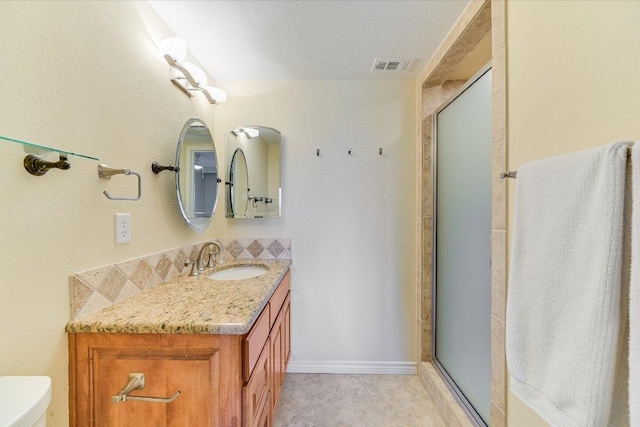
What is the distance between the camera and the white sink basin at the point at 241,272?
5.23 feet

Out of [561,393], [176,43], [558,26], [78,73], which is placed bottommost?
[561,393]

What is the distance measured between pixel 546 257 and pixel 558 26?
0.75 metres

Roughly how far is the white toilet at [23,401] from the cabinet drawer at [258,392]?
48 cm

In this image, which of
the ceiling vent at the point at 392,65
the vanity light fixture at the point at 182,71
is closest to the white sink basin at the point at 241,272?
the vanity light fixture at the point at 182,71

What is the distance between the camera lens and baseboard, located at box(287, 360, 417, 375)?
1.86m

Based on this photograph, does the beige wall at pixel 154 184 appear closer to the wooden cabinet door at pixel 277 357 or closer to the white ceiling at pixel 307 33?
the white ceiling at pixel 307 33

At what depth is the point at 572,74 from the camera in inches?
29.3

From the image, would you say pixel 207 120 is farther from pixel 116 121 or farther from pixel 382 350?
pixel 382 350

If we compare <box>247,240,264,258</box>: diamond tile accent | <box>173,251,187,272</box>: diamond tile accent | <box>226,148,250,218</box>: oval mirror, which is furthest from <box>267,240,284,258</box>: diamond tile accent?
<box>173,251,187,272</box>: diamond tile accent

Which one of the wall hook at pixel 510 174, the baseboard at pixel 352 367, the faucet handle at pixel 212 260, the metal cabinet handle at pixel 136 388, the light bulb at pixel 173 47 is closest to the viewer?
the metal cabinet handle at pixel 136 388

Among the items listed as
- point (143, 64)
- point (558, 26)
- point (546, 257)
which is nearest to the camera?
point (546, 257)

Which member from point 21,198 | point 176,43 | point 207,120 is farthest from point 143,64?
point 21,198

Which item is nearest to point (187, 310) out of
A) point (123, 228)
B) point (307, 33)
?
point (123, 228)

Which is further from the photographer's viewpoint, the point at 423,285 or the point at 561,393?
the point at 423,285
